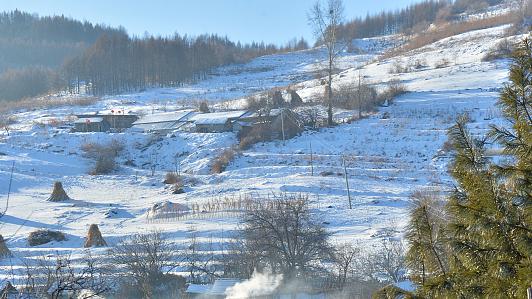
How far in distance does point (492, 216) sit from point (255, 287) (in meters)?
9.11

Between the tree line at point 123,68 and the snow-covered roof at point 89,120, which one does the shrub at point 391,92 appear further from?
the tree line at point 123,68

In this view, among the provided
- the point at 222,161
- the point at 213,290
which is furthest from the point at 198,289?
the point at 222,161

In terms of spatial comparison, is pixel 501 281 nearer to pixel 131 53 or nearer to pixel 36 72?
pixel 131 53

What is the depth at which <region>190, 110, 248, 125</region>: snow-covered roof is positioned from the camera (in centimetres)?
4284

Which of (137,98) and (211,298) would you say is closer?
(211,298)

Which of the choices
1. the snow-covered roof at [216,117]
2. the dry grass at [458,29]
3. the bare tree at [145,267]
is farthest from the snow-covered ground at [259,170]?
the dry grass at [458,29]

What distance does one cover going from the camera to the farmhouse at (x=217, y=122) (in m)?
42.5

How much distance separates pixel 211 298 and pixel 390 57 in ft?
207

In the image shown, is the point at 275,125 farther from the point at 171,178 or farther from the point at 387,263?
the point at 387,263

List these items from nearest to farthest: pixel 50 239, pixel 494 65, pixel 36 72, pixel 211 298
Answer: pixel 211 298
pixel 50 239
pixel 494 65
pixel 36 72

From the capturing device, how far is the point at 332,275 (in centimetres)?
1495

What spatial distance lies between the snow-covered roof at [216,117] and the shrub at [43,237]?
2089 centimetres

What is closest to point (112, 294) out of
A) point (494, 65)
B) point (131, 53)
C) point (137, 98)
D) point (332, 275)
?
point (332, 275)

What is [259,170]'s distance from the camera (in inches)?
1247
